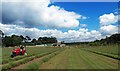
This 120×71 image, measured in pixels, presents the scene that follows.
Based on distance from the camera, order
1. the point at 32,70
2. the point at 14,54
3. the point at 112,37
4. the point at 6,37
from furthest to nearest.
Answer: the point at 6,37 → the point at 112,37 → the point at 14,54 → the point at 32,70

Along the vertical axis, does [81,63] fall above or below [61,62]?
below

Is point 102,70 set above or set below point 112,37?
below

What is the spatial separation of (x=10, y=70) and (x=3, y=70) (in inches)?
19.1

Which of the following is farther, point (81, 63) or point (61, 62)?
point (61, 62)

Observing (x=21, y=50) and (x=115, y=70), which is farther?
(x=21, y=50)

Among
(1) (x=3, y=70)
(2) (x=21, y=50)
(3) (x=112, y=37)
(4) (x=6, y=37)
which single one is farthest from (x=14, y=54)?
(4) (x=6, y=37)

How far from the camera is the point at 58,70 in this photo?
57.4 ft

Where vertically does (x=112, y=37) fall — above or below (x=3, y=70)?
above

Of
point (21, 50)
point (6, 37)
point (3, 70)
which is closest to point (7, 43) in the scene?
point (6, 37)

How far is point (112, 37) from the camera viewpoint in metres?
154

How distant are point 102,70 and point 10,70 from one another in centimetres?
648

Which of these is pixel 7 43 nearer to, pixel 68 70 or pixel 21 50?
pixel 21 50

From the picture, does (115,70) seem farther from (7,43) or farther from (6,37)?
(6,37)

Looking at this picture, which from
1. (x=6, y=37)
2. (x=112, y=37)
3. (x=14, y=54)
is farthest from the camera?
(x=6, y=37)
